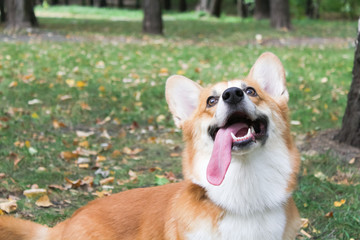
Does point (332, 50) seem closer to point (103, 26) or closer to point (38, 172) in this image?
point (103, 26)

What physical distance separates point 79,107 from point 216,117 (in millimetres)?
4525

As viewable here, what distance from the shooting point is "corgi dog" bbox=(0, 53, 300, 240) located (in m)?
2.83

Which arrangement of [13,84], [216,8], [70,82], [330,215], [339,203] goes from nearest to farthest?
1. [330,215]
2. [339,203]
3. [13,84]
4. [70,82]
5. [216,8]

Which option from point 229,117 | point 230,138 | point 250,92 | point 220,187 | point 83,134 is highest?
point 250,92

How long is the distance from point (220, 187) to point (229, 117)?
1.38 ft

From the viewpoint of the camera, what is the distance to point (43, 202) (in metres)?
4.31

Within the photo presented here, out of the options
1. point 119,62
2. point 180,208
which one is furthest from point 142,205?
point 119,62

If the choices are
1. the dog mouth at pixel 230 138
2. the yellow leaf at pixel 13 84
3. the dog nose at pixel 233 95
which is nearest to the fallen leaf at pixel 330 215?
the dog mouth at pixel 230 138

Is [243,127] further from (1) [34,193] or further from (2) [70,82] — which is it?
(2) [70,82]

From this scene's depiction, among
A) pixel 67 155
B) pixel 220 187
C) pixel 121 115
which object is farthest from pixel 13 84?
pixel 220 187

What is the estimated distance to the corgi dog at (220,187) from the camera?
2.83m

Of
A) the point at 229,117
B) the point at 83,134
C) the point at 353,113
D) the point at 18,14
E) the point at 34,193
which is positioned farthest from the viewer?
the point at 18,14

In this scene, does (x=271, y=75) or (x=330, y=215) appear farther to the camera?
(x=330, y=215)

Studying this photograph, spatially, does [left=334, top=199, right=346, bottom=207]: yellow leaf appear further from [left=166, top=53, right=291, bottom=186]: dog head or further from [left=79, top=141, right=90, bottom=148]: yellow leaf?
[left=79, top=141, right=90, bottom=148]: yellow leaf
